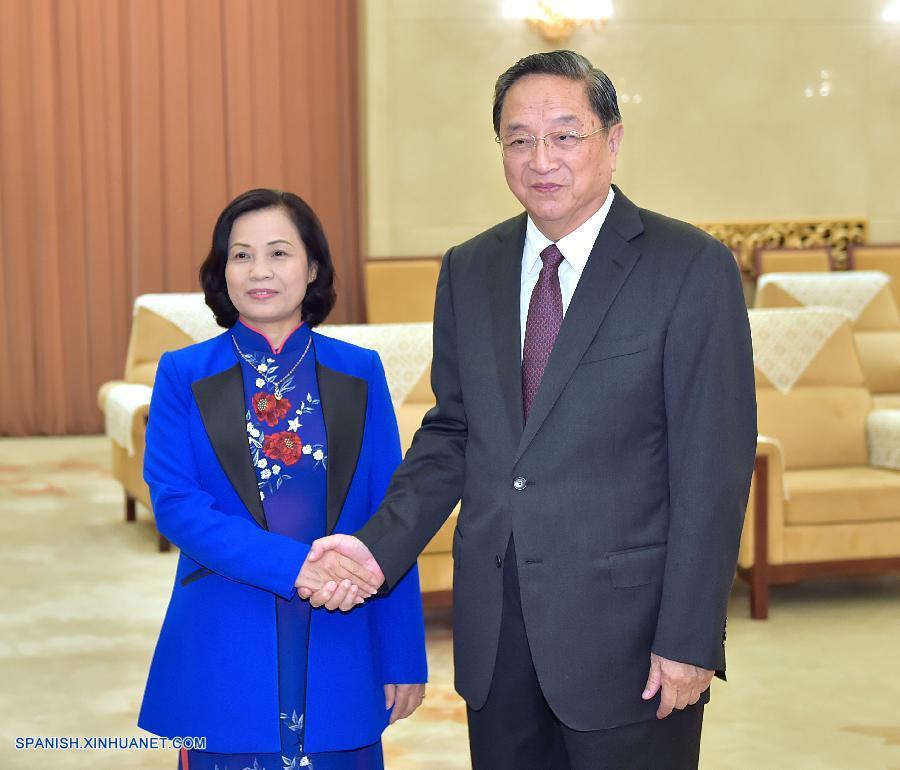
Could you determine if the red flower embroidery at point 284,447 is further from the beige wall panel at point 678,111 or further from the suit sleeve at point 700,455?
the beige wall panel at point 678,111

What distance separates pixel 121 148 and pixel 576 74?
6.40 m

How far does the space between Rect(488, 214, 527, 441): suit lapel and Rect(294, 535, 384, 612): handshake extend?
28cm

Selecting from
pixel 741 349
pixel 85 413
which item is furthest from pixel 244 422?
pixel 85 413

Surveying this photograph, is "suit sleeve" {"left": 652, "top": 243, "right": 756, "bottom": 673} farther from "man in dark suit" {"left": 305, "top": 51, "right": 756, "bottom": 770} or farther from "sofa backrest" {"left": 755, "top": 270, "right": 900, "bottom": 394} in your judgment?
"sofa backrest" {"left": 755, "top": 270, "right": 900, "bottom": 394}

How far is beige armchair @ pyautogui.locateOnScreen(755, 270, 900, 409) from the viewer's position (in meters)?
5.80

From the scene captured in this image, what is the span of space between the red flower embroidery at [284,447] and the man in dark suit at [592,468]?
14cm

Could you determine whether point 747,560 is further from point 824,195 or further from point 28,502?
point 824,195

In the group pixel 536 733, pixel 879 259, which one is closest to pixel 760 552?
pixel 536 733

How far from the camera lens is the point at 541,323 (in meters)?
1.66

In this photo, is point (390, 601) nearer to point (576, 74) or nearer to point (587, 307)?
point (587, 307)

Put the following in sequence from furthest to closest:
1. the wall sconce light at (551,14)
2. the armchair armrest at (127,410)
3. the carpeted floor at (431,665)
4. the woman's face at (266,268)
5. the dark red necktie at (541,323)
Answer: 1. the wall sconce light at (551,14)
2. the armchair armrest at (127,410)
3. the carpeted floor at (431,665)
4. the woman's face at (266,268)
5. the dark red necktie at (541,323)

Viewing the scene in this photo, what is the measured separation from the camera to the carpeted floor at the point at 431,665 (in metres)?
2.91

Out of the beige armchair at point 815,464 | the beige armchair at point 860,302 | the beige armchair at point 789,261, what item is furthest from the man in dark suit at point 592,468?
the beige armchair at point 789,261

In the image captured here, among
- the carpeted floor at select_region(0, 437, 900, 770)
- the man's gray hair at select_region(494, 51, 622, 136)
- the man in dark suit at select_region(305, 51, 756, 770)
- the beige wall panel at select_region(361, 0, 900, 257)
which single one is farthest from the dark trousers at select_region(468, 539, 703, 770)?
the beige wall panel at select_region(361, 0, 900, 257)
